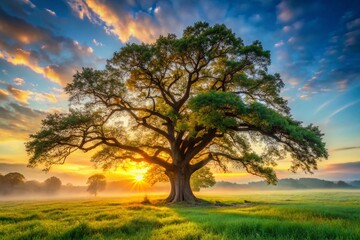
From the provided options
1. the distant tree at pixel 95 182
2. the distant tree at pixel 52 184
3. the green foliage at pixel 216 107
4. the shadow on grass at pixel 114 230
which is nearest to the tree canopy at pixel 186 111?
the green foliage at pixel 216 107

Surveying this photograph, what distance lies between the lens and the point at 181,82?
3111 centimetres

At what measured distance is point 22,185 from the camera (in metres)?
127

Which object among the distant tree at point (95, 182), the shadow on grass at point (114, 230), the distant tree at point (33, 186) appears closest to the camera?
the shadow on grass at point (114, 230)

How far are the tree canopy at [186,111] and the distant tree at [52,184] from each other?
143998 millimetres

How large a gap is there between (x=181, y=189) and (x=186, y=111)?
9.49 meters

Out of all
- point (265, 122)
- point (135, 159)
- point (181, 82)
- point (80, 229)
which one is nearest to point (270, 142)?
point (265, 122)

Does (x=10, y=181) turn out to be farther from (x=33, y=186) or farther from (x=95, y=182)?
(x=95, y=182)

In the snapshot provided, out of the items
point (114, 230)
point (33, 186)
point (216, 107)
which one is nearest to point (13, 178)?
point (33, 186)

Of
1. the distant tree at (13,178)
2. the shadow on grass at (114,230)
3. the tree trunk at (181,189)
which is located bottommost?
the shadow on grass at (114,230)

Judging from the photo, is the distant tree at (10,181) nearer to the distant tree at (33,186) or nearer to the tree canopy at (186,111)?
the distant tree at (33,186)

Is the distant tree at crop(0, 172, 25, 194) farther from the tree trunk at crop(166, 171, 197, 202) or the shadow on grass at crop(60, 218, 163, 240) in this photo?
the shadow on grass at crop(60, 218, 163, 240)

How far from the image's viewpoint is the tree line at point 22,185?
116 meters

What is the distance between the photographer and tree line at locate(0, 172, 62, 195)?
116 m

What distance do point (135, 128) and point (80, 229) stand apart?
23.4 m
